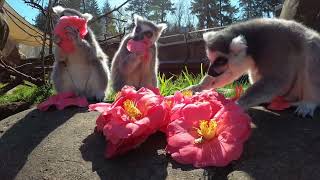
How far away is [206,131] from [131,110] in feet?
1.94

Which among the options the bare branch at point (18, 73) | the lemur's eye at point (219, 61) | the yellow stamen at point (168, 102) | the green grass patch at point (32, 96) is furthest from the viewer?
the bare branch at point (18, 73)

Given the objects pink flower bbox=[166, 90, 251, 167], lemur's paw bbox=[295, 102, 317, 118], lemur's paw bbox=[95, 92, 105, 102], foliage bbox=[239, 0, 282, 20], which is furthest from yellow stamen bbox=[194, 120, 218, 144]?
foliage bbox=[239, 0, 282, 20]

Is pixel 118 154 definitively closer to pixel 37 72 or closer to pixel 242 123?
pixel 242 123

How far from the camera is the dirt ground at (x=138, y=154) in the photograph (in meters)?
2.87

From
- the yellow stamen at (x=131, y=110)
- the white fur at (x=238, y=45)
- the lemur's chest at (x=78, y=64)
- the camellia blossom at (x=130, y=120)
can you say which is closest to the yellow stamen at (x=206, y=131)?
the camellia blossom at (x=130, y=120)

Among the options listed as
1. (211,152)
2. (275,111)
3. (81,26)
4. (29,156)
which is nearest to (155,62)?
(81,26)

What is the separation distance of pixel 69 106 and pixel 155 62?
139cm

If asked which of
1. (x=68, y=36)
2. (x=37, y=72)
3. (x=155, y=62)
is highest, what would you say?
(x=68, y=36)

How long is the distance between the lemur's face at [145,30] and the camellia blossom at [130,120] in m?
1.72

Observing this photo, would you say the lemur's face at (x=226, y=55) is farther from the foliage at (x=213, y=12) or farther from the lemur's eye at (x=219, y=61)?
the foliage at (x=213, y=12)

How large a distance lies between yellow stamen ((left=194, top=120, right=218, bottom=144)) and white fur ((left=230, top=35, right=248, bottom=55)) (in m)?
0.81

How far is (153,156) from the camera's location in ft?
10.5

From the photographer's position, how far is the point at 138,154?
3.24 m

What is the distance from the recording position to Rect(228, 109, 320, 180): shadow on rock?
2791 mm
